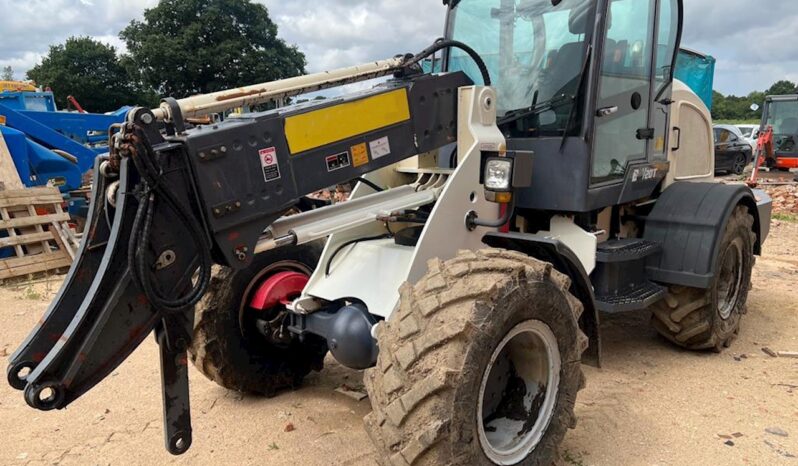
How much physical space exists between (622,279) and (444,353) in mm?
2174

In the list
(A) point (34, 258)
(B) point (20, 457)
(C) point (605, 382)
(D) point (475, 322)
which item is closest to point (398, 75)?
(D) point (475, 322)

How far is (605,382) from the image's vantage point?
4270mm

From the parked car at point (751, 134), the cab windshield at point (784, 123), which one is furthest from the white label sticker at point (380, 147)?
the parked car at point (751, 134)

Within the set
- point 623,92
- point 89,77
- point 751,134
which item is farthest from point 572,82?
point 89,77

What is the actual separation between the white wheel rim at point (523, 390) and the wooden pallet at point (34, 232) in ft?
23.0

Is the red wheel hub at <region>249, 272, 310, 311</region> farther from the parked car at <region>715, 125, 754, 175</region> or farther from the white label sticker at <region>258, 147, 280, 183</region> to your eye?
the parked car at <region>715, 125, 754, 175</region>

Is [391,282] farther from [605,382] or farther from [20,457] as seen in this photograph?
[20,457]

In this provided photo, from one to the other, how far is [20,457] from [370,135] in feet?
8.73

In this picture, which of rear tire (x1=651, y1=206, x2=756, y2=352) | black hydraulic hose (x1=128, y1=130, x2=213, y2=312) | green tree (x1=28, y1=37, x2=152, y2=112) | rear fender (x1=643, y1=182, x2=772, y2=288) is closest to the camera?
black hydraulic hose (x1=128, y1=130, x2=213, y2=312)

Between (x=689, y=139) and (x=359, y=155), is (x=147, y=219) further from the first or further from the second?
(x=689, y=139)

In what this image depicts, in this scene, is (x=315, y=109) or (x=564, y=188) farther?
(x=564, y=188)

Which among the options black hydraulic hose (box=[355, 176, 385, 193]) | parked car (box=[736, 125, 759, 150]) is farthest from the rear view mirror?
parked car (box=[736, 125, 759, 150])

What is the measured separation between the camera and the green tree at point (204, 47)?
38594 millimetres

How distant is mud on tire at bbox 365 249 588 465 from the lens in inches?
93.0
